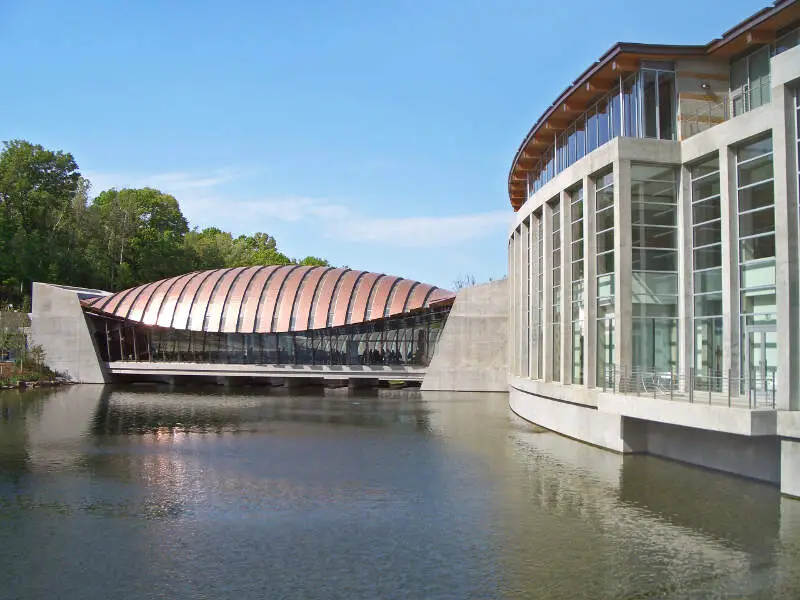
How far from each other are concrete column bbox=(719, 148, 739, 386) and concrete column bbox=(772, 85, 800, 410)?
357 centimetres

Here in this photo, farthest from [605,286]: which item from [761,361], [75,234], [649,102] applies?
[75,234]

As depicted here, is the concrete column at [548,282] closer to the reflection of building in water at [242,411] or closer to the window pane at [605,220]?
the window pane at [605,220]

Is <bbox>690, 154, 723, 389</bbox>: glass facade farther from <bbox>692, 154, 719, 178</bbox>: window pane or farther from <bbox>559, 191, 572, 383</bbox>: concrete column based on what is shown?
<bbox>559, 191, 572, 383</bbox>: concrete column

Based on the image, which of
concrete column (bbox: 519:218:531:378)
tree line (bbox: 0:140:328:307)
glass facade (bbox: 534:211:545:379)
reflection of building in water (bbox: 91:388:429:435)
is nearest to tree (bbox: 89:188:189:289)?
tree line (bbox: 0:140:328:307)

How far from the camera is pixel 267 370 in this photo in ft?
206

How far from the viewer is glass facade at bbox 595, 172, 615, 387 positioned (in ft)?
91.6

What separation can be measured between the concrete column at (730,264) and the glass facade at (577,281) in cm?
784

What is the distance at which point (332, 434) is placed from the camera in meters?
32.1

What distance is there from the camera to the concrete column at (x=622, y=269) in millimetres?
26031

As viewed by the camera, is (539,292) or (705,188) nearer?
(705,188)

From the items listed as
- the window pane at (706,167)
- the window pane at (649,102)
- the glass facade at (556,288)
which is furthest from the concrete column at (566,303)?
the window pane at (706,167)

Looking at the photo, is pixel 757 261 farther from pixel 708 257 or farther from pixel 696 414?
pixel 696 414

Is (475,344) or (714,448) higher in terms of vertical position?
(475,344)

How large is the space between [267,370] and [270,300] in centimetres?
619
